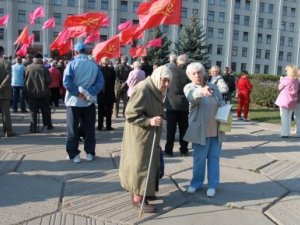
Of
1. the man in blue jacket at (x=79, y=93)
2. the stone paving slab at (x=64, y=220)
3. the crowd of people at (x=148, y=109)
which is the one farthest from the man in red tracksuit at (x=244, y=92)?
the stone paving slab at (x=64, y=220)

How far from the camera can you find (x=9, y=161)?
7.26m

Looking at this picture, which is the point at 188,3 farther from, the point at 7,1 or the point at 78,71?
the point at 78,71

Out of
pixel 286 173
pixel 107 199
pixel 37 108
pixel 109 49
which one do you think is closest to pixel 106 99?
pixel 37 108

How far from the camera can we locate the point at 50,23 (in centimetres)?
2356

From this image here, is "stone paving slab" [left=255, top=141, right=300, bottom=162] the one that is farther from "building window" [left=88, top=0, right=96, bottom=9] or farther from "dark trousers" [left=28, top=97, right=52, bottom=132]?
"building window" [left=88, top=0, right=96, bottom=9]

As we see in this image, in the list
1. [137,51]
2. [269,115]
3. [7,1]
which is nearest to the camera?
[269,115]

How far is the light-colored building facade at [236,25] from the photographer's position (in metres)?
69.9

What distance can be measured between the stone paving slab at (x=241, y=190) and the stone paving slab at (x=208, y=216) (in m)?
0.21

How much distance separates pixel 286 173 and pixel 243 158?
3.63 feet

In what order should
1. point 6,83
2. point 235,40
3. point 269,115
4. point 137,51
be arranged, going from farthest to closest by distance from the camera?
1. point 235,40
2. point 137,51
3. point 269,115
4. point 6,83

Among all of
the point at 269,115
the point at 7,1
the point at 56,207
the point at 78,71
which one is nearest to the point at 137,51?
the point at 269,115

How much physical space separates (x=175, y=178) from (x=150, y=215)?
161cm

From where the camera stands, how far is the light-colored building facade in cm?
6994

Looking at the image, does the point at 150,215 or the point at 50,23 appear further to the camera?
the point at 50,23
